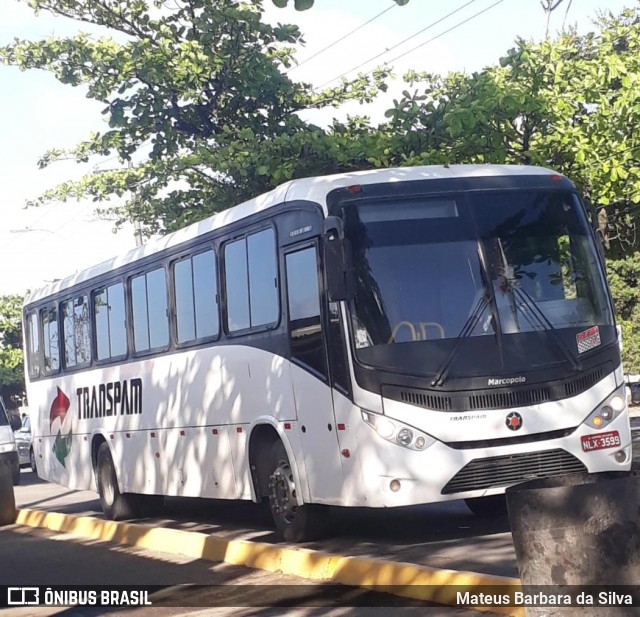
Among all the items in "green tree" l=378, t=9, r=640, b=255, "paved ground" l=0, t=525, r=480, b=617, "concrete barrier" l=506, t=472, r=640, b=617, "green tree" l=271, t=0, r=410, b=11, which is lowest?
"paved ground" l=0, t=525, r=480, b=617

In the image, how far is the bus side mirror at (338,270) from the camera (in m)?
10.8

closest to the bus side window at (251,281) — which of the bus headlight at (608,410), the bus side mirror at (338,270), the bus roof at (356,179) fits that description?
the bus roof at (356,179)

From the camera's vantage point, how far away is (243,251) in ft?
43.2

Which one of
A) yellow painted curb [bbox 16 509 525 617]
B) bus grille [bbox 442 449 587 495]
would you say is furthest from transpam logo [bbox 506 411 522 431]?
yellow painted curb [bbox 16 509 525 617]

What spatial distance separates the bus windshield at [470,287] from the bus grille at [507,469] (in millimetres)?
728

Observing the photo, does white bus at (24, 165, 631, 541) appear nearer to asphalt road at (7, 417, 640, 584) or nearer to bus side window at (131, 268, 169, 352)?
asphalt road at (7, 417, 640, 584)

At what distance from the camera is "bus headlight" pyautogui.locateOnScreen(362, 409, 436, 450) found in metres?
10.7

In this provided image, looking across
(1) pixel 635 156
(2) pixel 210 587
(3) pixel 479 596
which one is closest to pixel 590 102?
(1) pixel 635 156

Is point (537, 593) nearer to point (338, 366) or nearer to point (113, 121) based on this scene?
point (338, 366)

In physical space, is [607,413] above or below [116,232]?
below

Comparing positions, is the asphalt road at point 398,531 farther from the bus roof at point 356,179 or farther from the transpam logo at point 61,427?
the bus roof at point 356,179

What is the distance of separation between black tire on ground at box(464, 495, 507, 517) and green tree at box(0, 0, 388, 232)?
316 inches

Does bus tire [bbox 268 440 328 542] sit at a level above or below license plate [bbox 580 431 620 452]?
below

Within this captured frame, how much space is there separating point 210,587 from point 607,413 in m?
3.63
